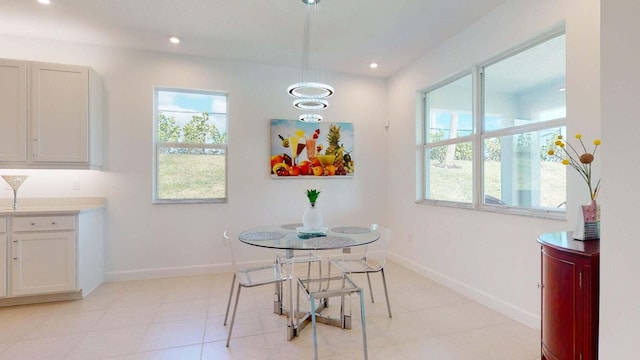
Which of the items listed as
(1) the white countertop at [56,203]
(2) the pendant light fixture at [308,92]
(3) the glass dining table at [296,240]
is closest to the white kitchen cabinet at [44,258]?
(1) the white countertop at [56,203]

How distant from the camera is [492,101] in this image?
2.95 meters

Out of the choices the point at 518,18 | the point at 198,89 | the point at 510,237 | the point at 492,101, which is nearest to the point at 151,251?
the point at 198,89

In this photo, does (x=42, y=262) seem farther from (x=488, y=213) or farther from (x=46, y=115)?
(x=488, y=213)

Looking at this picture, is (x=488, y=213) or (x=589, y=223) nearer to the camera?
(x=589, y=223)

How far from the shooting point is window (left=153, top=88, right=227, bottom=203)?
12.4 ft

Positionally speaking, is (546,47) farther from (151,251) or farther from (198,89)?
(151,251)

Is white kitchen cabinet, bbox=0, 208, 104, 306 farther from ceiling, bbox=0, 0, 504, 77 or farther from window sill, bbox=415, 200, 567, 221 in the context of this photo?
window sill, bbox=415, 200, 567, 221

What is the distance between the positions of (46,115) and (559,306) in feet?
14.9

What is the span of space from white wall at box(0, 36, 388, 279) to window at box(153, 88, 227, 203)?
12 centimetres

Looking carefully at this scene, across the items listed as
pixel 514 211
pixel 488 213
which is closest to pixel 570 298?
pixel 514 211

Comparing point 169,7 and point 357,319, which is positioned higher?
point 169,7

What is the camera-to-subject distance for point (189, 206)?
3.80m

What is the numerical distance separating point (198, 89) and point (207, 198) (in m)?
1.40

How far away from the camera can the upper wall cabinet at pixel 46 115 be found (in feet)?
9.81
